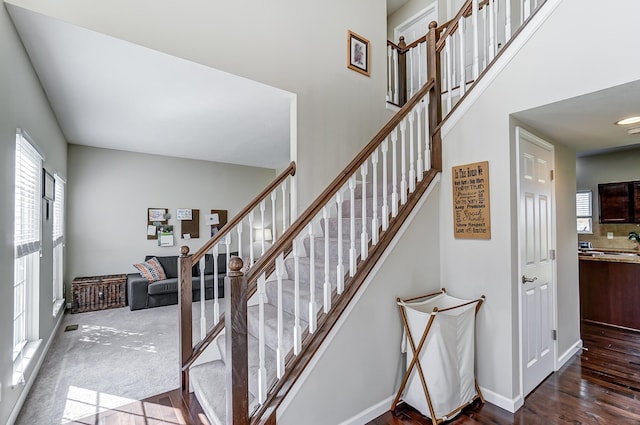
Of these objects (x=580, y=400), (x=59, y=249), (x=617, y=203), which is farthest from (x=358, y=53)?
(x=617, y=203)

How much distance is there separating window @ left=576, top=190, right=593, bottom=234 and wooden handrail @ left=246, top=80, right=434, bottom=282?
5163mm

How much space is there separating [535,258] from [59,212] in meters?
5.88

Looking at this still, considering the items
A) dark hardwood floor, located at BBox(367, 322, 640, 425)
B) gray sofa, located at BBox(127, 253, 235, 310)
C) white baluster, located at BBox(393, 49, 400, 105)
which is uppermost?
white baluster, located at BBox(393, 49, 400, 105)

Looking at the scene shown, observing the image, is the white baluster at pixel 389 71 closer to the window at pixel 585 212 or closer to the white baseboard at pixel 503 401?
the white baseboard at pixel 503 401

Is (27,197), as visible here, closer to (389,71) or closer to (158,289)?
(158,289)

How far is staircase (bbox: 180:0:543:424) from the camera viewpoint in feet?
5.15

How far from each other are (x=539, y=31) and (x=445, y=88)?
56.3 inches

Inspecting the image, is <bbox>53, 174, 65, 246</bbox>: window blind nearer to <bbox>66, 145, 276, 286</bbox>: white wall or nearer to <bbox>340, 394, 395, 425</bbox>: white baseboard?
<bbox>66, 145, 276, 286</bbox>: white wall

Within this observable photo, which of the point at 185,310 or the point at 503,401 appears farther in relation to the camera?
the point at 185,310

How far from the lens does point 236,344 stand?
1.53 meters

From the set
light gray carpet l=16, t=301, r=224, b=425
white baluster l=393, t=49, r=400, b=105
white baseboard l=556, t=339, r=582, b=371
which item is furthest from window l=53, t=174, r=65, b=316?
white baseboard l=556, t=339, r=582, b=371

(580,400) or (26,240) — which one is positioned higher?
(26,240)

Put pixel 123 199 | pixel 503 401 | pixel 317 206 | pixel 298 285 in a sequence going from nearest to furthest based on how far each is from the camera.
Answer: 1. pixel 317 206
2. pixel 298 285
3. pixel 503 401
4. pixel 123 199

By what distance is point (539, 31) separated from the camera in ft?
7.03
